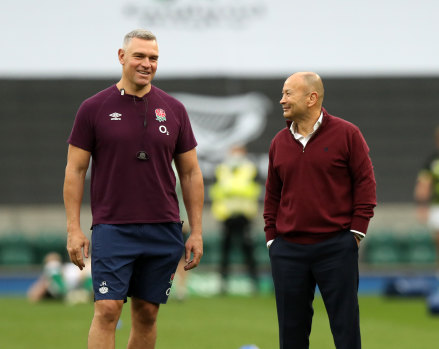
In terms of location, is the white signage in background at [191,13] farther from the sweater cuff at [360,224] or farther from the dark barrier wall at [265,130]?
the sweater cuff at [360,224]

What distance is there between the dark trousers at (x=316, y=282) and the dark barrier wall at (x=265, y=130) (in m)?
12.4

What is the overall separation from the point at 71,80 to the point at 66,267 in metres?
5.16

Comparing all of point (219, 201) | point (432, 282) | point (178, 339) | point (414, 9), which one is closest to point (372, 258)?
point (432, 282)

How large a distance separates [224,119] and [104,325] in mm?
13080

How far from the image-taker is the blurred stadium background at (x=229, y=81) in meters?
17.6

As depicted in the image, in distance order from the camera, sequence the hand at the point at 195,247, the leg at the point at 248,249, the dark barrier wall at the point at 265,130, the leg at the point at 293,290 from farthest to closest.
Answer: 1. the dark barrier wall at the point at 265,130
2. the leg at the point at 248,249
3. the hand at the point at 195,247
4. the leg at the point at 293,290

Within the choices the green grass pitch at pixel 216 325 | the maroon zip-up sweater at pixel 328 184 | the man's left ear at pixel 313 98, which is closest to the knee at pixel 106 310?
the maroon zip-up sweater at pixel 328 184

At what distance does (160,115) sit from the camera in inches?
217

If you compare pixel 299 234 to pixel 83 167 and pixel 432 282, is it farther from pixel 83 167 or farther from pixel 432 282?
pixel 432 282

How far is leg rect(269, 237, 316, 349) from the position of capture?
18.0 feet

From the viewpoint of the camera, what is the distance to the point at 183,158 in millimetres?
5691

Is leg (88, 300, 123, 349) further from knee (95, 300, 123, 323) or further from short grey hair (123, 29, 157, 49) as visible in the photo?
short grey hair (123, 29, 157, 49)

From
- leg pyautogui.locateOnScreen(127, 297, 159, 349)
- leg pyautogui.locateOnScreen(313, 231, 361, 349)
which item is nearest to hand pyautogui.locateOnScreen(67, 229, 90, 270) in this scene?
leg pyautogui.locateOnScreen(127, 297, 159, 349)

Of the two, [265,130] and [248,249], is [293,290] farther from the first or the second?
[265,130]
